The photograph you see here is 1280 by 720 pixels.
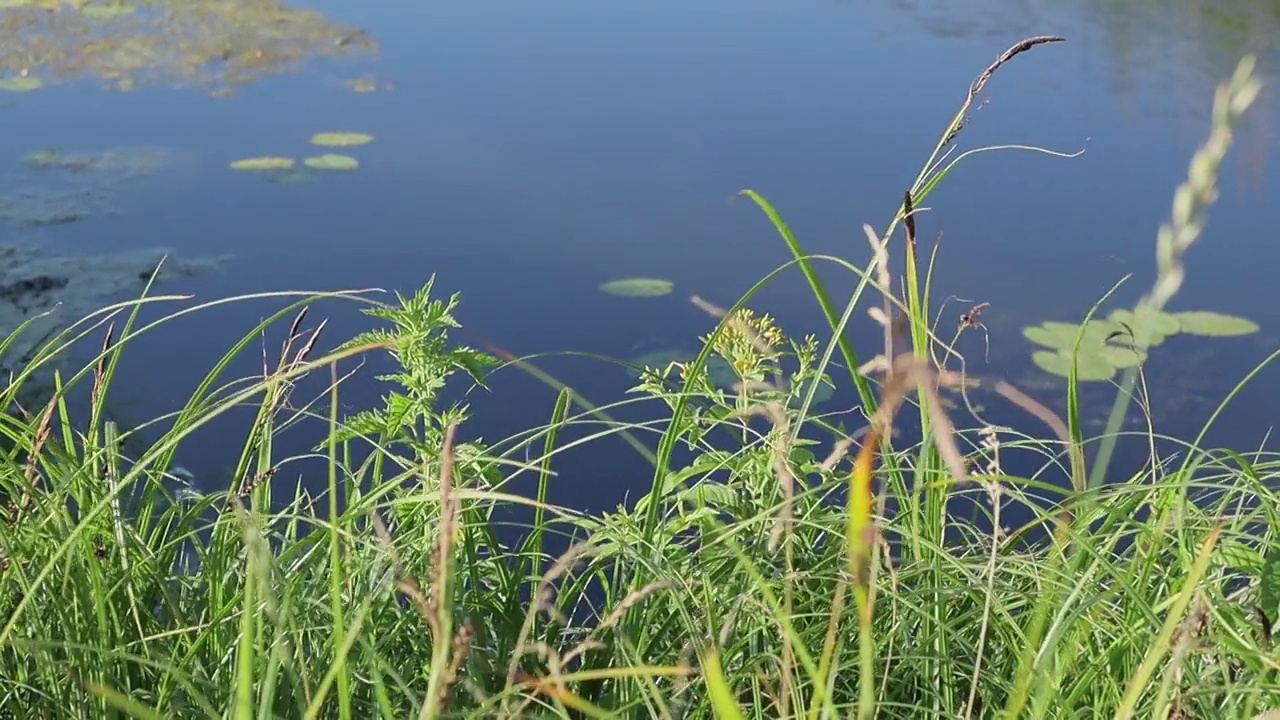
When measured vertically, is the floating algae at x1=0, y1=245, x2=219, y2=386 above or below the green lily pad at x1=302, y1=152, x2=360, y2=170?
below

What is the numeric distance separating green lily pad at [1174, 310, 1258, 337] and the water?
4 centimetres

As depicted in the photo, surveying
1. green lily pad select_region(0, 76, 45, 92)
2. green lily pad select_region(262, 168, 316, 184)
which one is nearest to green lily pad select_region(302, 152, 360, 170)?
green lily pad select_region(262, 168, 316, 184)

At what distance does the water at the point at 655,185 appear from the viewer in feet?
7.94

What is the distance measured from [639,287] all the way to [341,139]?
56.4 inches

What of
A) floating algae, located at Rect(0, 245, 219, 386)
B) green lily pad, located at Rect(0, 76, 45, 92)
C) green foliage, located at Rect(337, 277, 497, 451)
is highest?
green foliage, located at Rect(337, 277, 497, 451)

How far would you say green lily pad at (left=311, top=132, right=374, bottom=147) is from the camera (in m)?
3.53

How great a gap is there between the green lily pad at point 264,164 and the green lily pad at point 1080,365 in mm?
2158

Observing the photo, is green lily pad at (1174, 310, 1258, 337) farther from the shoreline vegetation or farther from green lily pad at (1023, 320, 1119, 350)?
the shoreline vegetation

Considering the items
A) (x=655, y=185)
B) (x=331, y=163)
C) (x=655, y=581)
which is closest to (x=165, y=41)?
(x=331, y=163)

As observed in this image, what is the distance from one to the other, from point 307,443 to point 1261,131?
3.25 m

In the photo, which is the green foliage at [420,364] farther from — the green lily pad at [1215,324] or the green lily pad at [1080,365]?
the green lily pad at [1215,324]

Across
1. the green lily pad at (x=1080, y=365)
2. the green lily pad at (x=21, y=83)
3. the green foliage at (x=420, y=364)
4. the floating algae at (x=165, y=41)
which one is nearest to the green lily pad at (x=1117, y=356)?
the green lily pad at (x=1080, y=365)

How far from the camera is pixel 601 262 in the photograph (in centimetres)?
275

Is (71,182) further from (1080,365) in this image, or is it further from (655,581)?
(655,581)
